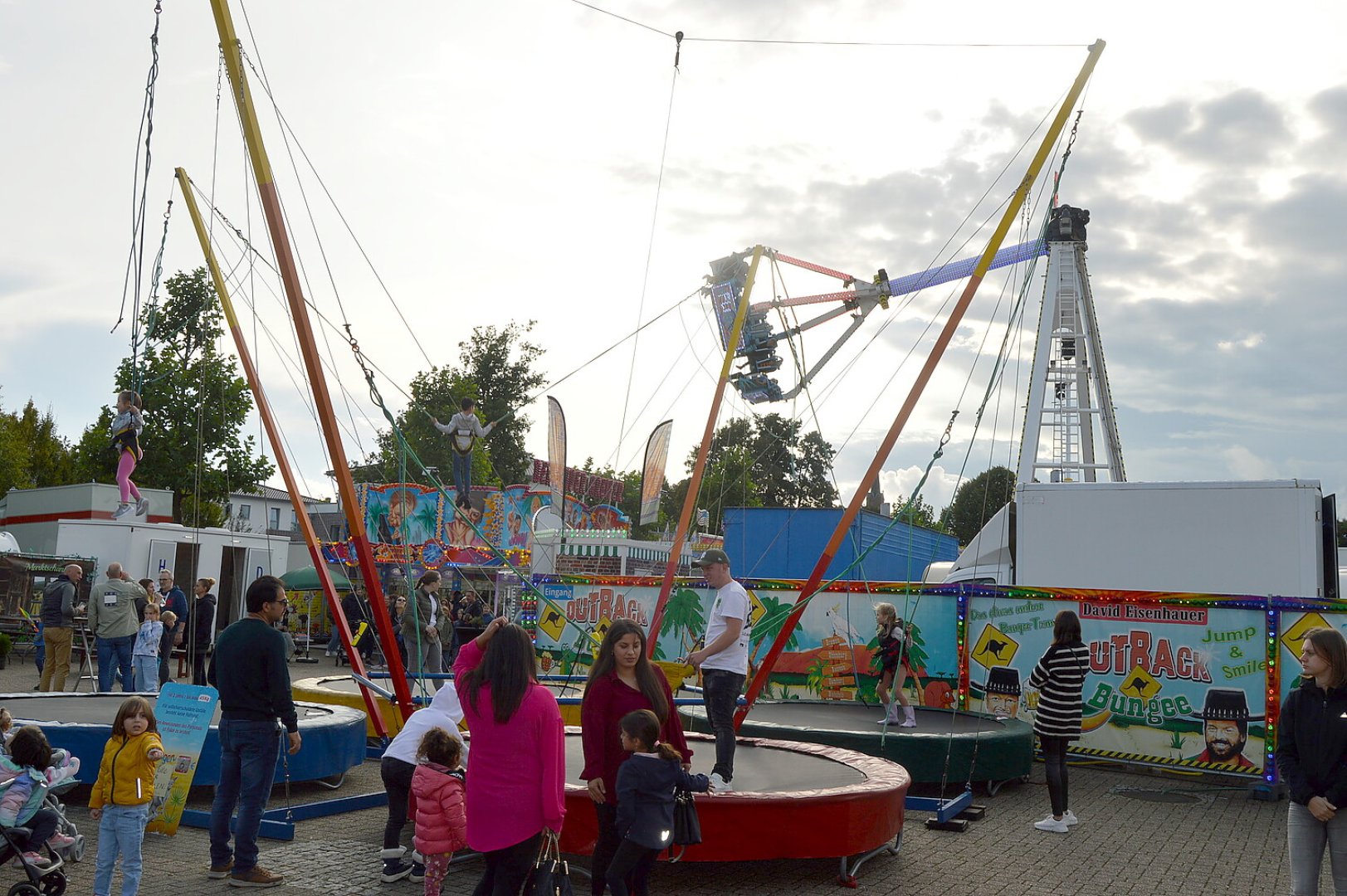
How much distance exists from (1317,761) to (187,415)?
28.3 metres

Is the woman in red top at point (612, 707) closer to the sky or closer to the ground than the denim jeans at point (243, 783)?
closer to the sky

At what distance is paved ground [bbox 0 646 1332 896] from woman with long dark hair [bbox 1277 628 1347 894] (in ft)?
5.53

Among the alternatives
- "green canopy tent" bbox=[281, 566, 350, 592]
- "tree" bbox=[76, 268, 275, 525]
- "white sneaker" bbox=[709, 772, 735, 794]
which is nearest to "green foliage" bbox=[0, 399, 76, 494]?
"tree" bbox=[76, 268, 275, 525]

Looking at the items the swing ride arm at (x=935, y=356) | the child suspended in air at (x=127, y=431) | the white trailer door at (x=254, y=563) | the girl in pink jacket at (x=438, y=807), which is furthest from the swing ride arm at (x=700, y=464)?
the white trailer door at (x=254, y=563)

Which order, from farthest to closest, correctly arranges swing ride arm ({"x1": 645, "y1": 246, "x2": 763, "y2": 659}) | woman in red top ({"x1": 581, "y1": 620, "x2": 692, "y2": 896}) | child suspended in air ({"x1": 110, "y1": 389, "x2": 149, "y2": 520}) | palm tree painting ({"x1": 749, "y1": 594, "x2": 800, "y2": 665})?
palm tree painting ({"x1": 749, "y1": 594, "x2": 800, "y2": 665}), child suspended in air ({"x1": 110, "y1": 389, "x2": 149, "y2": 520}), swing ride arm ({"x1": 645, "y1": 246, "x2": 763, "y2": 659}), woman in red top ({"x1": 581, "y1": 620, "x2": 692, "y2": 896})

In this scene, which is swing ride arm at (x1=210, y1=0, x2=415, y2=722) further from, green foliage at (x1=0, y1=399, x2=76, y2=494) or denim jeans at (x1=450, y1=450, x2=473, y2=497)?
green foliage at (x1=0, y1=399, x2=76, y2=494)

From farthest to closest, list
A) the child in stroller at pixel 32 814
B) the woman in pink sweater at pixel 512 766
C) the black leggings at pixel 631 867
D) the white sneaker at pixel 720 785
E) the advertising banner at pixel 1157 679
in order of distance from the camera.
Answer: the advertising banner at pixel 1157 679 < the white sneaker at pixel 720 785 < the child in stroller at pixel 32 814 < the black leggings at pixel 631 867 < the woman in pink sweater at pixel 512 766

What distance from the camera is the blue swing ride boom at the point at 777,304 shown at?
873 inches

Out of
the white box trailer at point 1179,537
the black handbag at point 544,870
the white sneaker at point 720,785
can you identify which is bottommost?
the white sneaker at point 720,785

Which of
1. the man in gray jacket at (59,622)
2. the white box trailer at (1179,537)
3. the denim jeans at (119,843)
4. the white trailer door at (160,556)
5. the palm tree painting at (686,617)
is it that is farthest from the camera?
the white trailer door at (160,556)

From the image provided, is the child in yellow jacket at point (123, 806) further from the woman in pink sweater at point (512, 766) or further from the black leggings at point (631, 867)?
the black leggings at point (631, 867)

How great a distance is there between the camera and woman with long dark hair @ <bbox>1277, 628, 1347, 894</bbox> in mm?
4906

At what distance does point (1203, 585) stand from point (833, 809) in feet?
25.5

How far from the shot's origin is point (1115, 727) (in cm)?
1127
